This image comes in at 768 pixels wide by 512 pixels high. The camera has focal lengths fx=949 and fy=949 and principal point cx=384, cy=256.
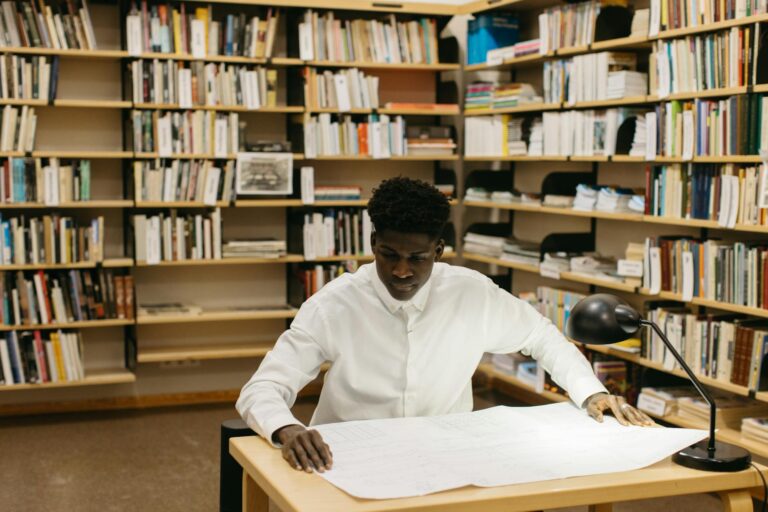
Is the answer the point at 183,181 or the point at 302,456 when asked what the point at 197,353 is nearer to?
the point at 183,181

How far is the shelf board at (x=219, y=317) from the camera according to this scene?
5332 millimetres

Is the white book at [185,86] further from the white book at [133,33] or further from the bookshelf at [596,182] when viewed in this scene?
the bookshelf at [596,182]

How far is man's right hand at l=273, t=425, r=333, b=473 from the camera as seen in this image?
188 cm

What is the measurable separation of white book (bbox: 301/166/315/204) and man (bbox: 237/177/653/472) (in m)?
3.09

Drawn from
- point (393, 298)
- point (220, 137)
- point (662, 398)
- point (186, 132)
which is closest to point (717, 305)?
point (662, 398)

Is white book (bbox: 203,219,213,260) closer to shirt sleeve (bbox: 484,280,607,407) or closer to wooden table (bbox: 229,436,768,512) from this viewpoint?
shirt sleeve (bbox: 484,280,607,407)

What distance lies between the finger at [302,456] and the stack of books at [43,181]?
142 inches

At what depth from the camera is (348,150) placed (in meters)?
5.67

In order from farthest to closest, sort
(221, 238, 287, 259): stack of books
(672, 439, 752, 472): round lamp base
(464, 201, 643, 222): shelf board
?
(221, 238, 287, 259): stack of books
(464, 201, 643, 222): shelf board
(672, 439, 752, 472): round lamp base

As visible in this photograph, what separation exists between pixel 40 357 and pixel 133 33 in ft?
6.03

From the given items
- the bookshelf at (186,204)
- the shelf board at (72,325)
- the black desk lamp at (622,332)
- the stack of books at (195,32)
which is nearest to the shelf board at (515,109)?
the bookshelf at (186,204)

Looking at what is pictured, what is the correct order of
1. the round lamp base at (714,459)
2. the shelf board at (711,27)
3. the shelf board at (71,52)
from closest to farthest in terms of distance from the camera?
the round lamp base at (714,459)
the shelf board at (711,27)
the shelf board at (71,52)

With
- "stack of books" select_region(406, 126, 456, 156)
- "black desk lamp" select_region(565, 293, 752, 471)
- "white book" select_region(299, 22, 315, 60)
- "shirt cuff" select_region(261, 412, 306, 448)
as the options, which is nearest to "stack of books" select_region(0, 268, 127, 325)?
"white book" select_region(299, 22, 315, 60)

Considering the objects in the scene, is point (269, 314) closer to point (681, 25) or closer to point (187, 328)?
point (187, 328)
